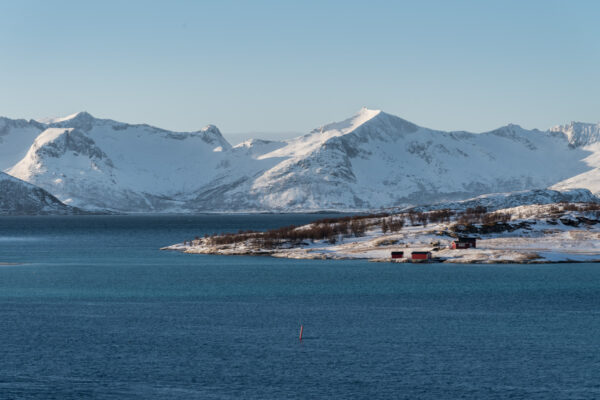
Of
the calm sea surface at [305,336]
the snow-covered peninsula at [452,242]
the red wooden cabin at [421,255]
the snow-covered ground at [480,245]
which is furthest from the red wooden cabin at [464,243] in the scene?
the calm sea surface at [305,336]

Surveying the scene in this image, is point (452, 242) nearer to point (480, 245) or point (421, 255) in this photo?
point (480, 245)

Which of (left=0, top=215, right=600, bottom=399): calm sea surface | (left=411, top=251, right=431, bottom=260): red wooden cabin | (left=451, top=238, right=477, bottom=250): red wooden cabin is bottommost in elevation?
(left=0, top=215, right=600, bottom=399): calm sea surface

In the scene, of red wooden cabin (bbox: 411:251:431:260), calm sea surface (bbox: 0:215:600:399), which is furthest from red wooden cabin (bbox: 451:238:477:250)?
calm sea surface (bbox: 0:215:600:399)

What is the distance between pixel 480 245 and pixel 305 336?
102 metres

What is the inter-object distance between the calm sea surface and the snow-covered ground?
79.7 ft

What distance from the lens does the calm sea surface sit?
60531 mm

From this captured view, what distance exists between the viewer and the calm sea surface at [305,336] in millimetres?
A: 60531

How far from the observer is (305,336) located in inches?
3105

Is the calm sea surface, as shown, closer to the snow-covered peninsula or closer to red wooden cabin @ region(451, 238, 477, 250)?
the snow-covered peninsula

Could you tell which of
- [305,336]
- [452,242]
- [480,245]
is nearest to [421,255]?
[452,242]

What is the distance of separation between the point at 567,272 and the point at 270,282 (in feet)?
158

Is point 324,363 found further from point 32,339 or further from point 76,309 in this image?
point 76,309

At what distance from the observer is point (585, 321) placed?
286 ft

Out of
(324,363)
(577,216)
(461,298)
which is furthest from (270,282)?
(577,216)
